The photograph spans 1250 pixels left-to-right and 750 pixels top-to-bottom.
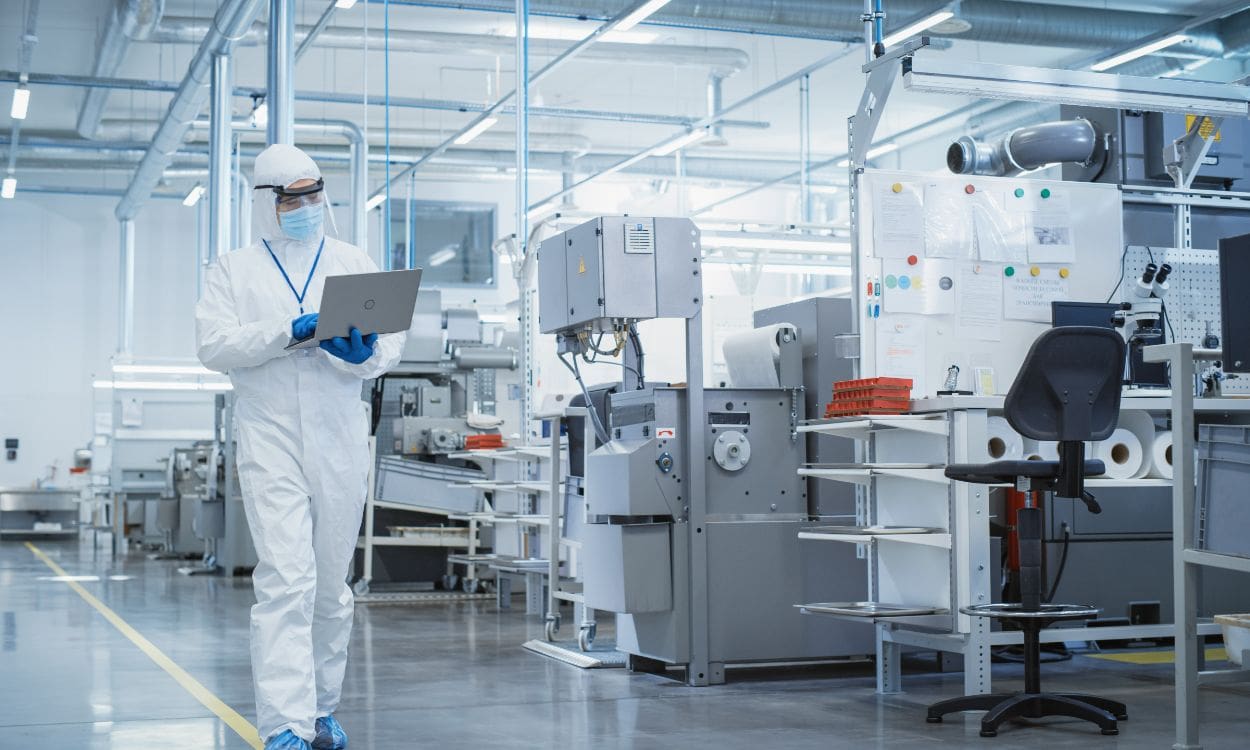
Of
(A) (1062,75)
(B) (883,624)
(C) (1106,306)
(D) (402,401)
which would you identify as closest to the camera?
(B) (883,624)

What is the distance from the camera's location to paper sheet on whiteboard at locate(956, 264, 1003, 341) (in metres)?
5.01

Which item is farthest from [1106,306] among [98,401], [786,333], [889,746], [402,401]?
[98,401]

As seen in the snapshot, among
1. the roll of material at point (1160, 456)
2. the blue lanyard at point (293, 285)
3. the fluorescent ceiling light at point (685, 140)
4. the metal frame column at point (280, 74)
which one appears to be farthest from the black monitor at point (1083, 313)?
the fluorescent ceiling light at point (685, 140)

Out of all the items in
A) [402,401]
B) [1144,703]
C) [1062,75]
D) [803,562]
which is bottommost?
[1144,703]

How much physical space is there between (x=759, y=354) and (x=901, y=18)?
5.38 metres

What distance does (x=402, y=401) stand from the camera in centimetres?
920

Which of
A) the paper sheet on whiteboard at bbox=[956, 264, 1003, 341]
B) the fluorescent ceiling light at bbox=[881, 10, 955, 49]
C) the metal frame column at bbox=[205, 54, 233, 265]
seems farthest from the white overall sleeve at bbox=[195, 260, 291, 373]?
the metal frame column at bbox=[205, 54, 233, 265]

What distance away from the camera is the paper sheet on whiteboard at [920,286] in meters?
4.88

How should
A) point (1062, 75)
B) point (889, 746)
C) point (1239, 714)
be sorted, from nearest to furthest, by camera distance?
1. point (889, 746)
2. point (1239, 714)
3. point (1062, 75)

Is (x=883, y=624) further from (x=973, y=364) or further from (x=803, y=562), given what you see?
(x=973, y=364)

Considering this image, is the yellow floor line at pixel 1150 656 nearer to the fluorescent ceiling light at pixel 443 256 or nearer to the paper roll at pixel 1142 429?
the paper roll at pixel 1142 429

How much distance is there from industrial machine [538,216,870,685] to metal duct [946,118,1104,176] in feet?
3.54

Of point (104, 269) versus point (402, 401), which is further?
point (104, 269)

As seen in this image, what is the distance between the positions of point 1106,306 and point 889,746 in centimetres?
223
